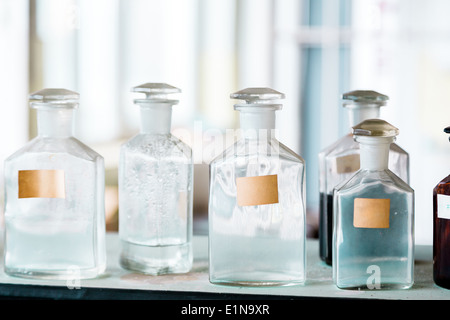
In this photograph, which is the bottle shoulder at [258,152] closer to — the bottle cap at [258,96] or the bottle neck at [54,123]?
the bottle cap at [258,96]

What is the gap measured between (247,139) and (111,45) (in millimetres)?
2439

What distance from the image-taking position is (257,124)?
0.83m

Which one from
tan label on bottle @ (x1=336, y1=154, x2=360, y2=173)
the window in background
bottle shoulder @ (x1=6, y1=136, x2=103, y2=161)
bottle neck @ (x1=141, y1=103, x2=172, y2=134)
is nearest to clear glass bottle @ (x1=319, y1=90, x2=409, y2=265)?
tan label on bottle @ (x1=336, y1=154, x2=360, y2=173)

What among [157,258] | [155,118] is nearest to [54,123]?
[155,118]

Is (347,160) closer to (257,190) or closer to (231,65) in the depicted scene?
(257,190)

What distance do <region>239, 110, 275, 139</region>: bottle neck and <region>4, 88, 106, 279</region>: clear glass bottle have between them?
8.8 inches

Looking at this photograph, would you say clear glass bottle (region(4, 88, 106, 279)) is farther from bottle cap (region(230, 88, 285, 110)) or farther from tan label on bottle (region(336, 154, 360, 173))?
tan label on bottle (region(336, 154, 360, 173))

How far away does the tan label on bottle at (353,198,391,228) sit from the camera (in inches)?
30.4

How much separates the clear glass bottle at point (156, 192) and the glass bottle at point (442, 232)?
0.36 metres

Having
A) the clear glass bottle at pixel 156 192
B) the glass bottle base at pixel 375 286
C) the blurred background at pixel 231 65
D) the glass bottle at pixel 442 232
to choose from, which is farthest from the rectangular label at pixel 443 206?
the blurred background at pixel 231 65

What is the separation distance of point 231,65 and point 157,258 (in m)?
2.26

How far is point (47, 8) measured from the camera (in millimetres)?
3055

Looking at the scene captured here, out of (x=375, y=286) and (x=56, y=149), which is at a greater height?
(x=56, y=149)

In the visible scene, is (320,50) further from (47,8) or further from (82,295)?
(82,295)
